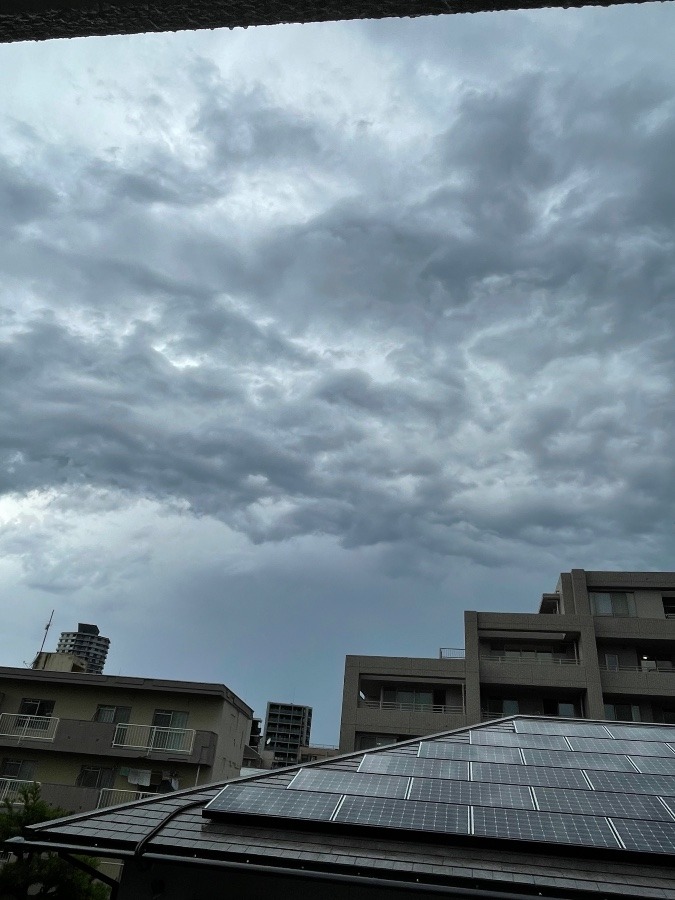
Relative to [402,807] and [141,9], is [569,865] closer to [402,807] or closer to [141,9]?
[402,807]

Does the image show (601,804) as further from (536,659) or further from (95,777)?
(536,659)

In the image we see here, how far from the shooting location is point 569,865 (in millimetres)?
8195

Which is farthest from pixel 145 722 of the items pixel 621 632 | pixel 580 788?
pixel 621 632

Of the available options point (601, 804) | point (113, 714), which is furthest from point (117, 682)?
point (601, 804)

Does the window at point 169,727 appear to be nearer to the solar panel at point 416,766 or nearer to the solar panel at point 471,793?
the solar panel at point 416,766

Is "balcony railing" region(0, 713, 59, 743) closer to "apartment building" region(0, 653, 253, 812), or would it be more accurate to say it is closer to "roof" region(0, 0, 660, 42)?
"apartment building" region(0, 653, 253, 812)

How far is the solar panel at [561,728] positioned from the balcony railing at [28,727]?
2566cm

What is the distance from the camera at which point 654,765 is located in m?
11.8

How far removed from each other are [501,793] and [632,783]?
7.61 feet

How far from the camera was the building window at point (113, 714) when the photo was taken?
33.0 meters

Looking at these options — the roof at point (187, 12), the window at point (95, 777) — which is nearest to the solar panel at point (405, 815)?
the roof at point (187, 12)

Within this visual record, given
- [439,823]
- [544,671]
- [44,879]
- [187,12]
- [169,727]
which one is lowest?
[44,879]

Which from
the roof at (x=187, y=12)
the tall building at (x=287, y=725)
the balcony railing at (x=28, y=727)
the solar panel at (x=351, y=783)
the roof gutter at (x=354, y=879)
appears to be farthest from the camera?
the tall building at (x=287, y=725)

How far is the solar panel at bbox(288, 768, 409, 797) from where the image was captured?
34.5 ft
